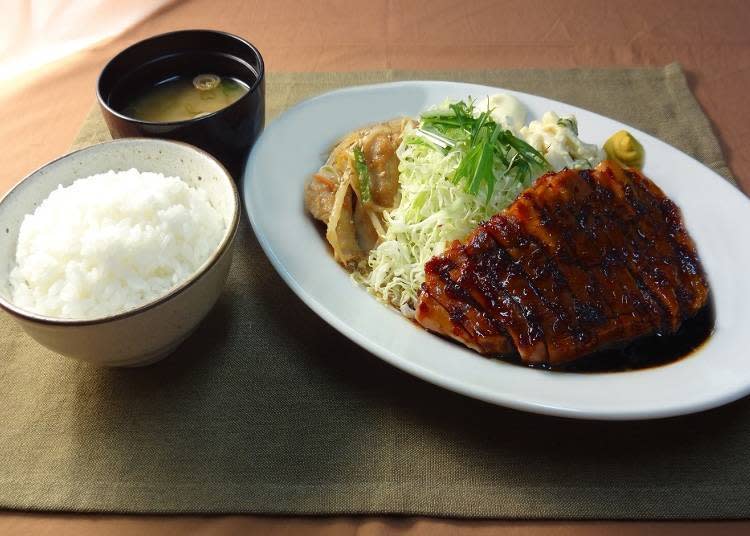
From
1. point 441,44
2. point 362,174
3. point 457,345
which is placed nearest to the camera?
point 457,345

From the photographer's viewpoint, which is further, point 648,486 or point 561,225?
point 561,225

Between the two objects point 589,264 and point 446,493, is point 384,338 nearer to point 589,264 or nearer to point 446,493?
point 446,493

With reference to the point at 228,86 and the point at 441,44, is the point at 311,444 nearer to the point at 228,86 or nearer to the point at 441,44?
the point at 228,86

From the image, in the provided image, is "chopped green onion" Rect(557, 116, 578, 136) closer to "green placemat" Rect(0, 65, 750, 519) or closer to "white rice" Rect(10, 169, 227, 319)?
"green placemat" Rect(0, 65, 750, 519)

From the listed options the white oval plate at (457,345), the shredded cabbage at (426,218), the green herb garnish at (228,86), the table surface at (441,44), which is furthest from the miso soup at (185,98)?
the shredded cabbage at (426,218)

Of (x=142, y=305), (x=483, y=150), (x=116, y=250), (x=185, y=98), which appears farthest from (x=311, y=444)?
(x=185, y=98)

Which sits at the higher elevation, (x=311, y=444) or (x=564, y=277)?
(x=564, y=277)

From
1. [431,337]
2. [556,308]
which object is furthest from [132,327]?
[556,308]
